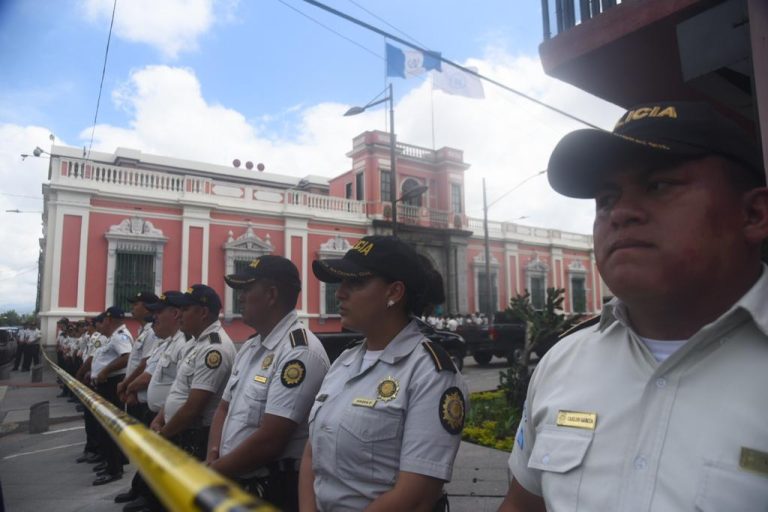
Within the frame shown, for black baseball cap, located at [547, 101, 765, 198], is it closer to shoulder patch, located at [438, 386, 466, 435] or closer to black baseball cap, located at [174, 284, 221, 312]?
shoulder patch, located at [438, 386, 466, 435]

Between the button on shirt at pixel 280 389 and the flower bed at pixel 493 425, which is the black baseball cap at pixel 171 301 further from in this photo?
the flower bed at pixel 493 425

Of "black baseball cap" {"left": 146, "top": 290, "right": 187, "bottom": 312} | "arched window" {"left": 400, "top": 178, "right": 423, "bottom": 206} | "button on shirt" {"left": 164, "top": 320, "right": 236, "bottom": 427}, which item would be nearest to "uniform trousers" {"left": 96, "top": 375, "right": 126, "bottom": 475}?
"black baseball cap" {"left": 146, "top": 290, "right": 187, "bottom": 312}

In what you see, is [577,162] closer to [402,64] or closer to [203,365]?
[203,365]

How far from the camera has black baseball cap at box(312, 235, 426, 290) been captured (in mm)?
2365

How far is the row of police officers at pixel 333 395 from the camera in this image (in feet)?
6.41

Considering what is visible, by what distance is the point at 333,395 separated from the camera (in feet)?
7.16

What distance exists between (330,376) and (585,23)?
11.1 feet

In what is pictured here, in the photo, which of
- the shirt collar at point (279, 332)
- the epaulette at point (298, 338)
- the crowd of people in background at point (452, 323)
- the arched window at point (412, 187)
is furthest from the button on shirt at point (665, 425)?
the arched window at point (412, 187)

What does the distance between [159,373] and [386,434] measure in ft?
10.3

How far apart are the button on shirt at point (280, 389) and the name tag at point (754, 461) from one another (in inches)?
78.7

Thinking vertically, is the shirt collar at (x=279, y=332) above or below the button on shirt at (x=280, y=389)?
above

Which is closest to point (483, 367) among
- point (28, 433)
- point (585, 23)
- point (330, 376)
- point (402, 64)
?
point (402, 64)

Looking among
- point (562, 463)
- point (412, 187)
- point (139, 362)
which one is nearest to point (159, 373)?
point (139, 362)

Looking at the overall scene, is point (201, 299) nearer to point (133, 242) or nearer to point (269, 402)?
point (269, 402)
